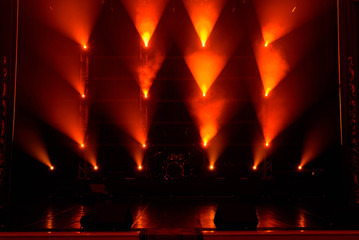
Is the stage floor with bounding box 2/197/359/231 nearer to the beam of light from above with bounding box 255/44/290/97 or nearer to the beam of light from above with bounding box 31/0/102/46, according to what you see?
the beam of light from above with bounding box 255/44/290/97

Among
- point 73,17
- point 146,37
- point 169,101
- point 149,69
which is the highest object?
point 73,17

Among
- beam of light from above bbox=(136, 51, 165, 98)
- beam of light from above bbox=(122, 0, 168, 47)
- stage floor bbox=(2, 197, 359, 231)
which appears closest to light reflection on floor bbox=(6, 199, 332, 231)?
stage floor bbox=(2, 197, 359, 231)

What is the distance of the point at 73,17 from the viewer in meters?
6.38

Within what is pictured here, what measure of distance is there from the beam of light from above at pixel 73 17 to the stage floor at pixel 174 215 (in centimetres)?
271

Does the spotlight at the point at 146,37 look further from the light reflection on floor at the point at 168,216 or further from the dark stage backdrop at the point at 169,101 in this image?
the light reflection on floor at the point at 168,216

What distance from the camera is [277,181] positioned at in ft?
21.0

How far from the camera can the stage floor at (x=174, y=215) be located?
3.76m

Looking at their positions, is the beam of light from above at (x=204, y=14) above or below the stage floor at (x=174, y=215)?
above

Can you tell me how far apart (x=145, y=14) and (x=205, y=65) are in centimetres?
132

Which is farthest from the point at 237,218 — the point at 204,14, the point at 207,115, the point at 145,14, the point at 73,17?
the point at 73,17

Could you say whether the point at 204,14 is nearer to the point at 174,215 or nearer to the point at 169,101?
the point at 169,101

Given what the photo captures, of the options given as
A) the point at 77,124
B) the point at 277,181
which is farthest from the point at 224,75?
the point at 77,124

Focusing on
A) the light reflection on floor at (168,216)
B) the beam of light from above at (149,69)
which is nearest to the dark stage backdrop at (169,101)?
the beam of light from above at (149,69)

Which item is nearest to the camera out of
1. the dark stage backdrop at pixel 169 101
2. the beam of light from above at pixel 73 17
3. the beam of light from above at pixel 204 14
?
the beam of light from above at pixel 73 17
